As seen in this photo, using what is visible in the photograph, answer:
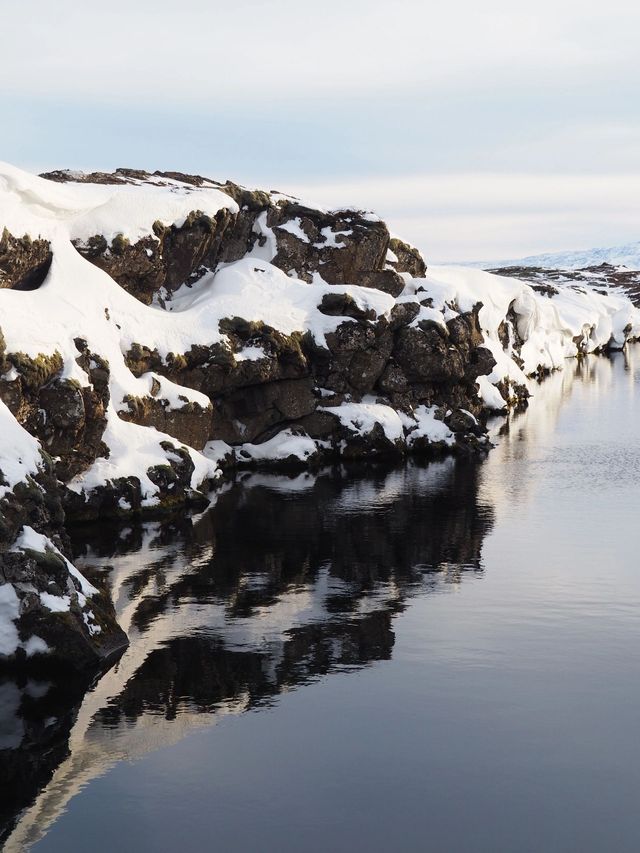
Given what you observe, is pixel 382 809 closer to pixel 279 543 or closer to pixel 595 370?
pixel 279 543

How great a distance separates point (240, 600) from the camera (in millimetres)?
35781

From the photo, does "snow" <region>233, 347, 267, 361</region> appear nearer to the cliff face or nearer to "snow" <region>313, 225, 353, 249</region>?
the cliff face

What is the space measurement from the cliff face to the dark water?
3.89 meters

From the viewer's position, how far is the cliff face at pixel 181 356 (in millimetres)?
35344

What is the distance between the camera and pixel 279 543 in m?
44.7

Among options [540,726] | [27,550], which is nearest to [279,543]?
[27,550]

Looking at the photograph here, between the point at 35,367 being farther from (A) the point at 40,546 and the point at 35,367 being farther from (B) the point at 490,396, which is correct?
(B) the point at 490,396

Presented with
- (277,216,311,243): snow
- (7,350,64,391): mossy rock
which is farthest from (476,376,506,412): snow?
(7,350,64,391): mossy rock

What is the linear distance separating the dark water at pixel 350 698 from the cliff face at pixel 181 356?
389 centimetres

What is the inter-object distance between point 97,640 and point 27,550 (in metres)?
3.50

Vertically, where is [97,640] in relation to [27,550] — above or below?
below

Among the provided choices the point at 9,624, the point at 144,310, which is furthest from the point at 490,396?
the point at 9,624

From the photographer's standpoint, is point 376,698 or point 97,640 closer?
point 376,698

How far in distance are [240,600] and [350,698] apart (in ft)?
32.1
